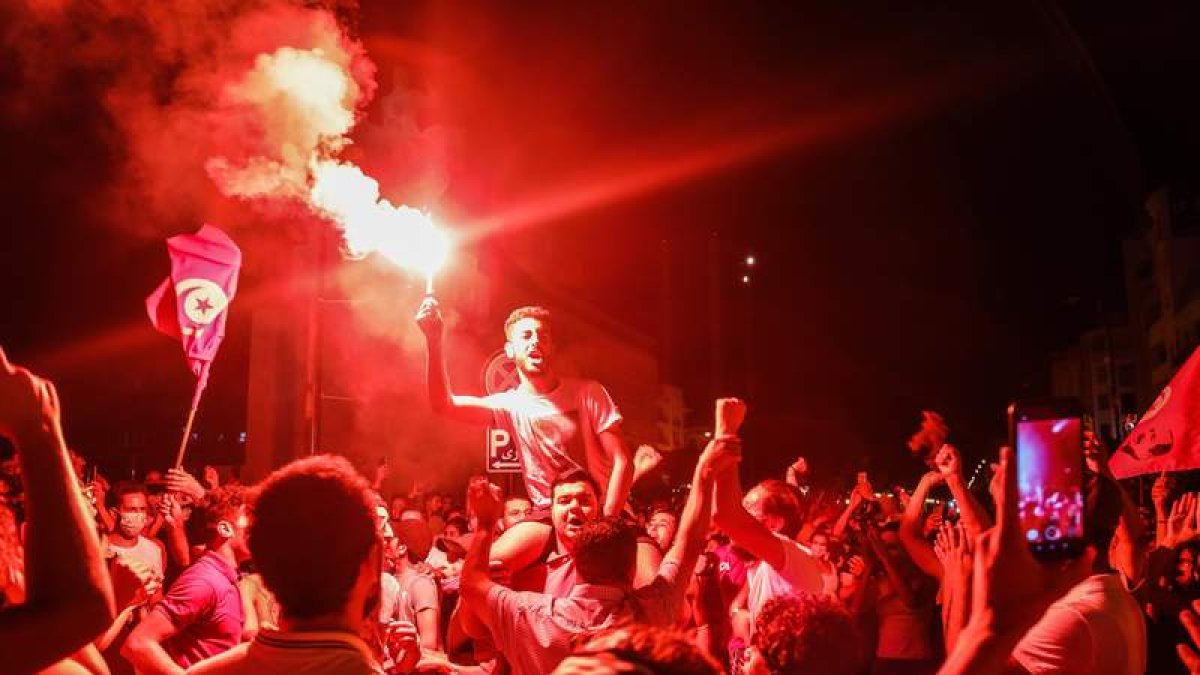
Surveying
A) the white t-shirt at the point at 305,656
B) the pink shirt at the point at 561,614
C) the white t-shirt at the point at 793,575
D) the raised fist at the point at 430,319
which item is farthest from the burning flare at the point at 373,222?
the white t-shirt at the point at 305,656

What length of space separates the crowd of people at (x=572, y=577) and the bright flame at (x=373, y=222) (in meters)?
1.05

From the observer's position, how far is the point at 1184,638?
793 cm

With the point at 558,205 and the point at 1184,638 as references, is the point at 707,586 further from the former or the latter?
the point at 558,205

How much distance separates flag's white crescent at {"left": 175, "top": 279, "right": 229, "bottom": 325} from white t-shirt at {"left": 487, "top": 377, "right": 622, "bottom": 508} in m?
4.05

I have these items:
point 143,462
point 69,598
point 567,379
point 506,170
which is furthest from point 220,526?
point 143,462

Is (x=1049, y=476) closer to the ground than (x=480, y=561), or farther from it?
farther from it

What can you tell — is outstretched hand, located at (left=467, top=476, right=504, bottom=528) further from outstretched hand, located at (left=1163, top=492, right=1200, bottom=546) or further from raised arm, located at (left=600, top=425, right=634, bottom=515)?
outstretched hand, located at (left=1163, top=492, right=1200, bottom=546)

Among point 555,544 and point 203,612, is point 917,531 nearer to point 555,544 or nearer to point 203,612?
point 555,544

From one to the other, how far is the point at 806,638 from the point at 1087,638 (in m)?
1.50

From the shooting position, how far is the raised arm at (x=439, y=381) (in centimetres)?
623

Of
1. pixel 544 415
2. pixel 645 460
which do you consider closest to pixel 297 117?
pixel 645 460

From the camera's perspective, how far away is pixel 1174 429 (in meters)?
8.52

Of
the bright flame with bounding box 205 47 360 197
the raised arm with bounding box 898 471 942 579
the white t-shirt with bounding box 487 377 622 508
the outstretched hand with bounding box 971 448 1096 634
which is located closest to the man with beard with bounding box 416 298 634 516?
the white t-shirt with bounding box 487 377 622 508

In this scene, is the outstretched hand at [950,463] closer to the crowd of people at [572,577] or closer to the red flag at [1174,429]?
the crowd of people at [572,577]
